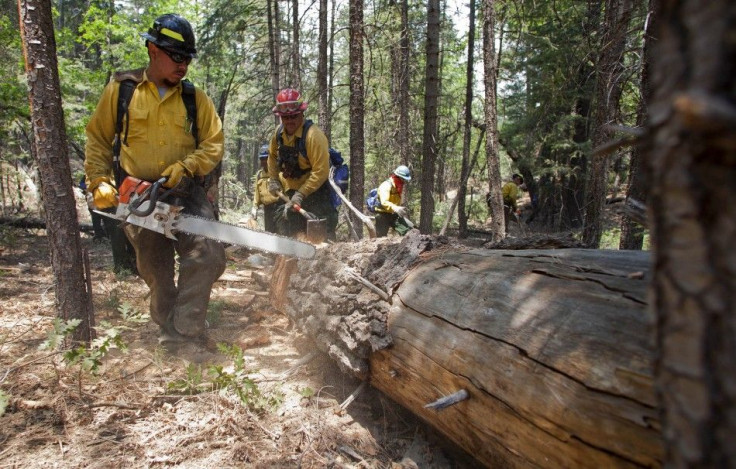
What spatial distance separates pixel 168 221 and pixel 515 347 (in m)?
2.74

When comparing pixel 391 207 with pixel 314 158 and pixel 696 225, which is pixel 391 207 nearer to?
pixel 314 158

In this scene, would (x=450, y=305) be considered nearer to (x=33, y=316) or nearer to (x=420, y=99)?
(x=33, y=316)

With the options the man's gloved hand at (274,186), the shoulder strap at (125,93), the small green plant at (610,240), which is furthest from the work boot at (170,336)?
the small green plant at (610,240)

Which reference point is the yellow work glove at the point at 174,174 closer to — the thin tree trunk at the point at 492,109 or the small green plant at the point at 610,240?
the thin tree trunk at the point at 492,109

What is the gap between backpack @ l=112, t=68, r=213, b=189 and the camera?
3.47 m

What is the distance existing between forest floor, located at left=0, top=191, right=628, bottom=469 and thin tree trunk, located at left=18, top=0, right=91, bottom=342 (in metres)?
0.36

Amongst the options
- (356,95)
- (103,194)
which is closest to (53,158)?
(103,194)

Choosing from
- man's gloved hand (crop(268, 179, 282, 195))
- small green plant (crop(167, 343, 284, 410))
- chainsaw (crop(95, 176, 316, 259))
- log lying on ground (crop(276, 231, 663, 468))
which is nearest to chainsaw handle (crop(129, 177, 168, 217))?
chainsaw (crop(95, 176, 316, 259))

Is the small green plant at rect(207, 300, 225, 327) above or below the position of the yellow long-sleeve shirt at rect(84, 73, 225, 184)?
below

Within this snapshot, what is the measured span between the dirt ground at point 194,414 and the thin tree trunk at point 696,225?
179 cm

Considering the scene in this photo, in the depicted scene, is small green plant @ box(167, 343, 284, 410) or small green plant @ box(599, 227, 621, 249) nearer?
small green plant @ box(167, 343, 284, 410)

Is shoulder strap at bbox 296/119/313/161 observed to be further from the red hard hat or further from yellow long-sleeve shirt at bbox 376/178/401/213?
yellow long-sleeve shirt at bbox 376/178/401/213

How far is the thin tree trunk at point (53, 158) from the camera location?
2.85 meters

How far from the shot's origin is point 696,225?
0.81 meters
